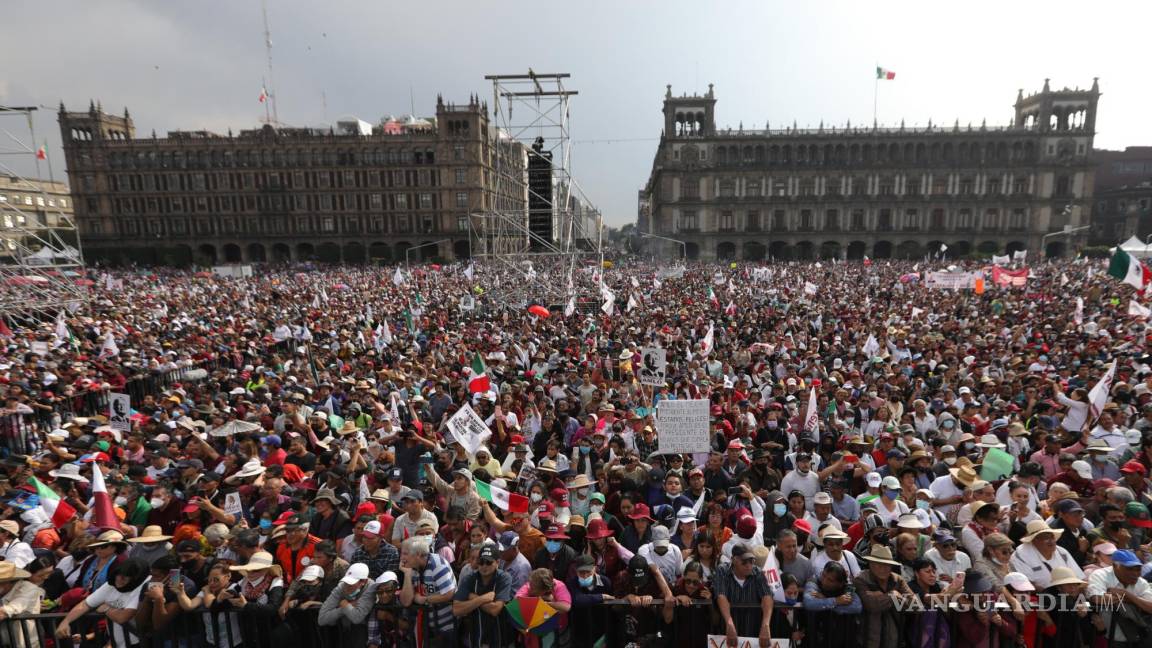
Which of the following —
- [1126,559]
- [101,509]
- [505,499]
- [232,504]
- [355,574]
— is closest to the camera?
[1126,559]

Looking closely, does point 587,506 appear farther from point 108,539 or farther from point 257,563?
point 108,539

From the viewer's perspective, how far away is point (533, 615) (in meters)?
4.24

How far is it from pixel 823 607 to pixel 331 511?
436 centimetres

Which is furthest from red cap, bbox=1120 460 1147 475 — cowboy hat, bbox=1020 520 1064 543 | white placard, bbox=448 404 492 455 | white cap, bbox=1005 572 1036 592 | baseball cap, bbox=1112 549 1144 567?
white placard, bbox=448 404 492 455

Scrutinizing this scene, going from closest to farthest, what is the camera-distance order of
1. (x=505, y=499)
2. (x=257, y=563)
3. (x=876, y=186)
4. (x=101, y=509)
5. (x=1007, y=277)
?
1. (x=257, y=563)
2. (x=101, y=509)
3. (x=505, y=499)
4. (x=1007, y=277)
5. (x=876, y=186)

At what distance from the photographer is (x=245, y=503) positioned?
6363 millimetres

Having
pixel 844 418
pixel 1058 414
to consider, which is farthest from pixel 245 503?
pixel 1058 414

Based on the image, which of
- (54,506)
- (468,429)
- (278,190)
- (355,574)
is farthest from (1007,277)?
(278,190)

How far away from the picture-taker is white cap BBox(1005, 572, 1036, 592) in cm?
410

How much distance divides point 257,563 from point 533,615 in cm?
218

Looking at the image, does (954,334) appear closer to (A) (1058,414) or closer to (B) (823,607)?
(A) (1058,414)

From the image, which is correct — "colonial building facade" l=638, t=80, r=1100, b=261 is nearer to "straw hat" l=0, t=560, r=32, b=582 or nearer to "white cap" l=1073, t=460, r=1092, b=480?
"white cap" l=1073, t=460, r=1092, b=480

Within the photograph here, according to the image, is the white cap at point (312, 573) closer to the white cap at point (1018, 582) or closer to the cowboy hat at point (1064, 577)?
the white cap at point (1018, 582)

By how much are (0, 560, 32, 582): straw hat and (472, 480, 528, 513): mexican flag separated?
3592 mm
